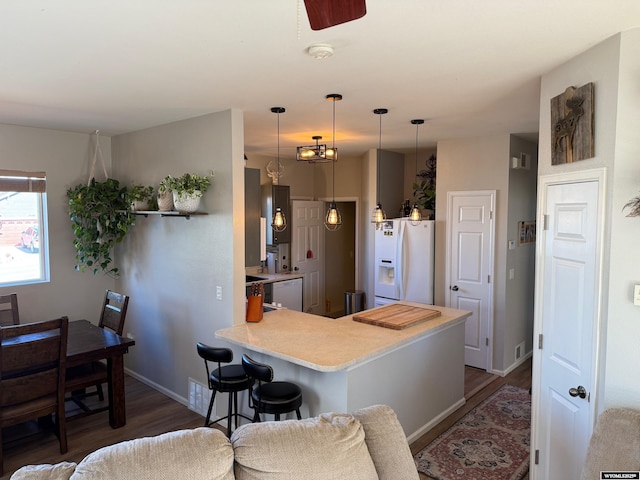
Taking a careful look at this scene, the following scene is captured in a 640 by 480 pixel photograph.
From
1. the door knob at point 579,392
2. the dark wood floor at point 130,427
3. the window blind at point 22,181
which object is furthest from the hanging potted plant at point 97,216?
the door knob at point 579,392

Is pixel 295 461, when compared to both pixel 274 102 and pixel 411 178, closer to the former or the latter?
pixel 274 102

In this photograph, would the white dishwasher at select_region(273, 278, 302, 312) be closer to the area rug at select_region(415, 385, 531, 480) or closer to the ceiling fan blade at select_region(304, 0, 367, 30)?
the area rug at select_region(415, 385, 531, 480)

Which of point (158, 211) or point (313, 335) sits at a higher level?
point (158, 211)

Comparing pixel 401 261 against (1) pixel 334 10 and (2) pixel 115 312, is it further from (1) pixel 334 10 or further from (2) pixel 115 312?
(1) pixel 334 10

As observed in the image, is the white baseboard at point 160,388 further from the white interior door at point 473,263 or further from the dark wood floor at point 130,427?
the white interior door at point 473,263

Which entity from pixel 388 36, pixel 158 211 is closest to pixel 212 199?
pixel 158 211

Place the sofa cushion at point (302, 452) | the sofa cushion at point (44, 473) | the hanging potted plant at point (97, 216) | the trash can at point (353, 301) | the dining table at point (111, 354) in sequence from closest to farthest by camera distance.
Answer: the sofa cushion at point (44, 473) → the sofa cushion at point (302, 452) → the dining table at point (111, 354) → the hanging potted plant at point (97, 216) → the trash can at point (353, 301)

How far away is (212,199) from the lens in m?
3.86

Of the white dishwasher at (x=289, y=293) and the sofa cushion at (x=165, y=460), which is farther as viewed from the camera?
the white dishwasher at (x=289, y=293)

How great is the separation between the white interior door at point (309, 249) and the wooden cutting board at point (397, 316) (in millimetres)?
2928

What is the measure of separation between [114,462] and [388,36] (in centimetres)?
205

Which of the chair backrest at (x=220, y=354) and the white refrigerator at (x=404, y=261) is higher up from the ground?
the white refrigerator at (x=404, y=261)

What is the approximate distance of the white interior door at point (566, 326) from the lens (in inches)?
91.3

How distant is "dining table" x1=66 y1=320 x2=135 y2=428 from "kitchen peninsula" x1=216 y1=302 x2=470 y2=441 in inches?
36.5
